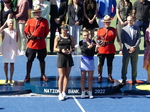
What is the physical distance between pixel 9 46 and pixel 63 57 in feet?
6.33

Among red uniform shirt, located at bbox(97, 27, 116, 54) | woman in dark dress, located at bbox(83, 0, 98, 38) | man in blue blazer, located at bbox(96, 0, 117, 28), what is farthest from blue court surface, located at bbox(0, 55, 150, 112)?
man in blue blazer, located at bbox(96, 0, 117, 28)

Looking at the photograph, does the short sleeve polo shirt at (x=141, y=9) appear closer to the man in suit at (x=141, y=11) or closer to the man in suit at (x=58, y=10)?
the man in suit at (x=141, y=11)

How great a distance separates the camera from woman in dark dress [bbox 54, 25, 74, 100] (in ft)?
41.0

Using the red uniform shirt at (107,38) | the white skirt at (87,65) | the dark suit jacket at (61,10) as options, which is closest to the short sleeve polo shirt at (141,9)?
the dark suit jacket at (61,10)

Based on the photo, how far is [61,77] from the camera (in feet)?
41.2

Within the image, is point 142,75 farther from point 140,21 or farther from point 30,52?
point 30,52

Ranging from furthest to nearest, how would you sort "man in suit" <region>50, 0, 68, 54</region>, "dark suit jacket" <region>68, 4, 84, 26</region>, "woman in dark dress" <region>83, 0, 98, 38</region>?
"man in suit" <region>50, 0, 68, 54</region> → "woman in dark dress" <region>83, 0, 98, 38</region> → "dark suit jacket" <region>68, 4, 84, 26</region>

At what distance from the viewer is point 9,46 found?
13633 mm

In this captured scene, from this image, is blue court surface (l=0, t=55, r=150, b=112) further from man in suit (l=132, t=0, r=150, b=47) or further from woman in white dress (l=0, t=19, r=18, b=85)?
man in suit (l=132, t=0, r=150, b=47)

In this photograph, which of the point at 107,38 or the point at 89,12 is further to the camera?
the point at 89,12

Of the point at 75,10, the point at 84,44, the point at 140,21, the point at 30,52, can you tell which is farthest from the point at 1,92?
the point at 140,21

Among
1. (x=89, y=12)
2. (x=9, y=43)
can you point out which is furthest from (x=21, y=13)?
(x=9, y=43)

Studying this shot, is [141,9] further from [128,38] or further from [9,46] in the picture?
[9,46]

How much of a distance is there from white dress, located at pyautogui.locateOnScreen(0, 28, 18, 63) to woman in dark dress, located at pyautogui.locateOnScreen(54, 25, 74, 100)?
1.64 meters
